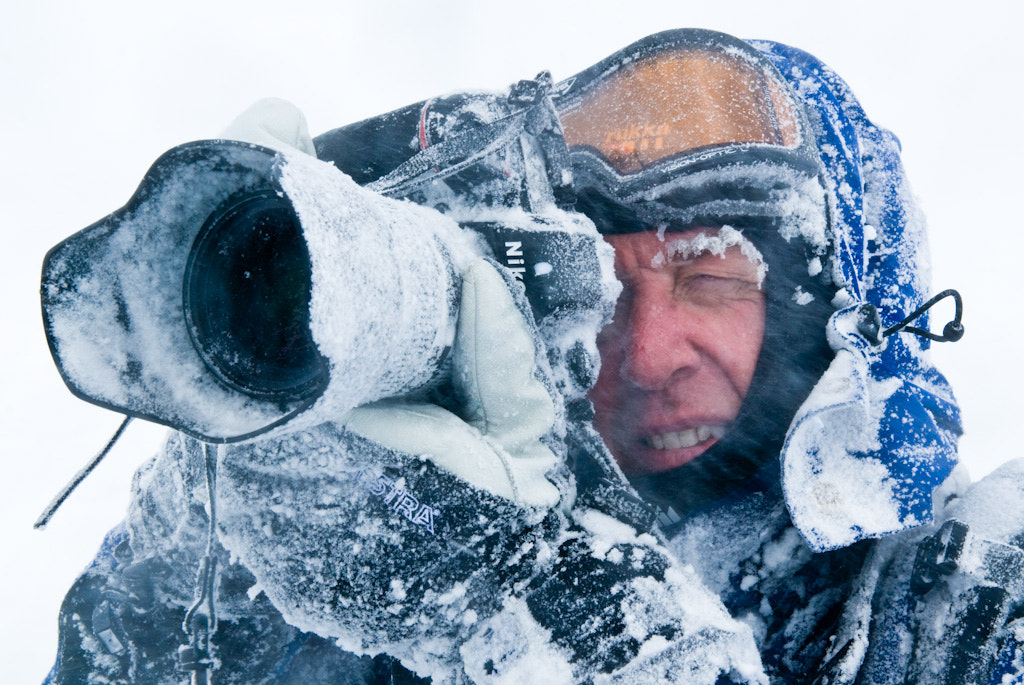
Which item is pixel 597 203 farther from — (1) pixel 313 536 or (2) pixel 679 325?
(1) pixel 313 536

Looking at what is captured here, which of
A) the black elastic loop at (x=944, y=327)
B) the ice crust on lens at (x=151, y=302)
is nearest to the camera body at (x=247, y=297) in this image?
the ice crust on lens at (x=151, y=302)

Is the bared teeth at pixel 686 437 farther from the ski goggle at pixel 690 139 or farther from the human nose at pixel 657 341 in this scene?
the ski goggle at pixel 690 139

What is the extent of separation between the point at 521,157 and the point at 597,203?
35cm

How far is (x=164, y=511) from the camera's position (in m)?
1.04

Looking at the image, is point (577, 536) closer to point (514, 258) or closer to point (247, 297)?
point (514, 258)

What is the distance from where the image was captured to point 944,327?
3.70 feet

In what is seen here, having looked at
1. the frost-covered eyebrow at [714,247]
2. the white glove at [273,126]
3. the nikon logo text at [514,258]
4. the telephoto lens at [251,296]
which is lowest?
the frost-covered eyebrow at [714,247]

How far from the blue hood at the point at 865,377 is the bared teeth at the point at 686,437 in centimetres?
27

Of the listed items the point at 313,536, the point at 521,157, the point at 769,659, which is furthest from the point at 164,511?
the point at 769,659

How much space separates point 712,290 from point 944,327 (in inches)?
17.2

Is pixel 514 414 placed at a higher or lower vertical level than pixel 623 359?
higher

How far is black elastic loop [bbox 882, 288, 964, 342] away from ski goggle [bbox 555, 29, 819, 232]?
0.33 m

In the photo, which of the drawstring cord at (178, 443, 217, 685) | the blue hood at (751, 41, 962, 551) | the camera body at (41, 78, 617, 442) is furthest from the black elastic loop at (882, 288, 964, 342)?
the drawstring cord at (178, 443, 217, 685)

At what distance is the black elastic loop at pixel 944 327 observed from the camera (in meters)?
1.13
